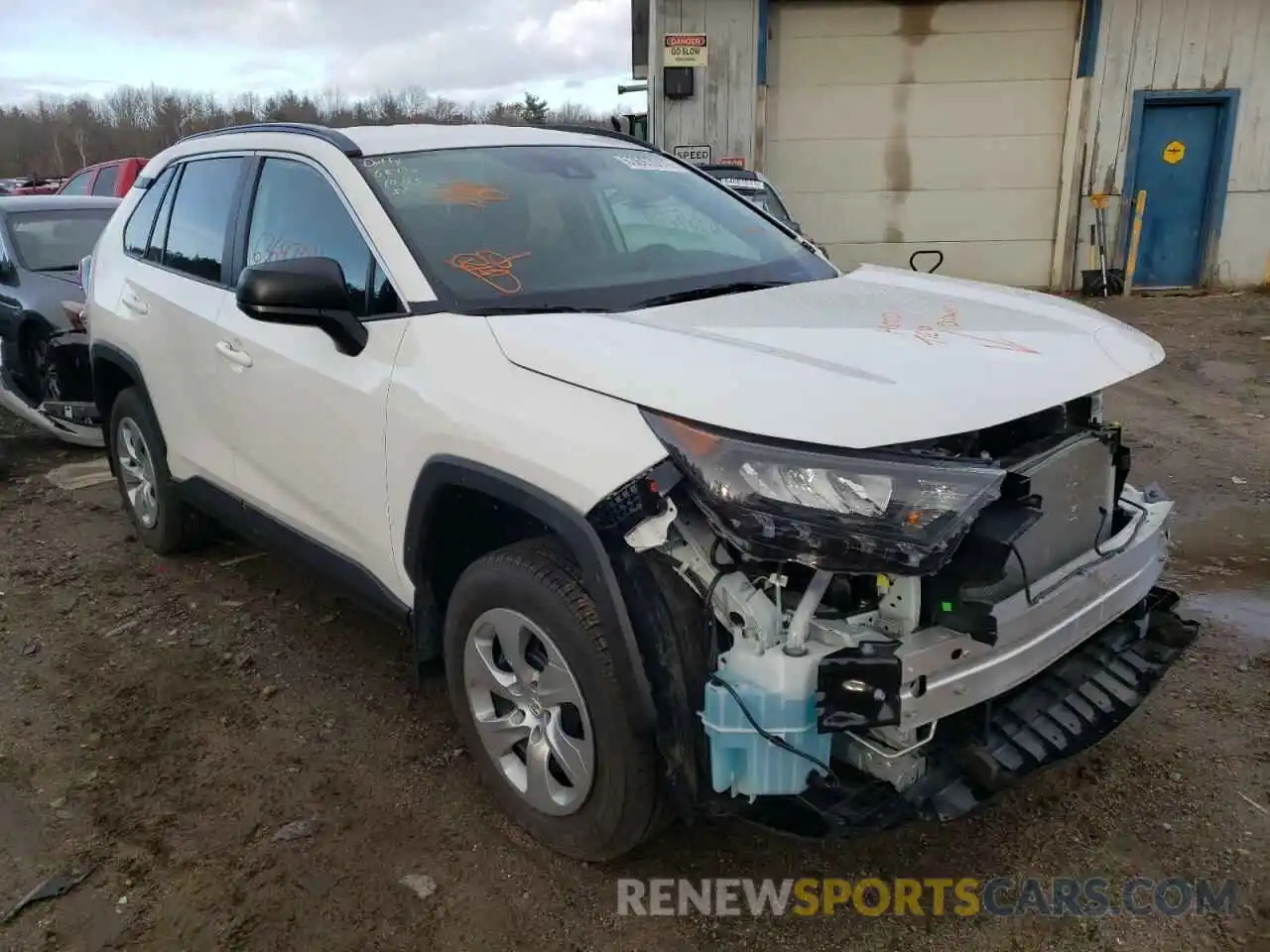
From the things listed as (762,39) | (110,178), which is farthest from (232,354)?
(110,178)

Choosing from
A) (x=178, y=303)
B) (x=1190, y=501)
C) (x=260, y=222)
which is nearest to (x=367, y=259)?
(x=260, y=222)

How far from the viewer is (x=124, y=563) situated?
191 inches

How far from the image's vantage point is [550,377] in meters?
2.36

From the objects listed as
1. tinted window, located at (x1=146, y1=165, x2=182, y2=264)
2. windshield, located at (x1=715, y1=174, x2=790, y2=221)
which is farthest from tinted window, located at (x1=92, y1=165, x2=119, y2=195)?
tinted window, located at (x1=146, y1=165, x2=182, y2=264)

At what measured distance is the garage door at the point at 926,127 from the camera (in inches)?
497

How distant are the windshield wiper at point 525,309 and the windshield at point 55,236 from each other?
6032 millimetres

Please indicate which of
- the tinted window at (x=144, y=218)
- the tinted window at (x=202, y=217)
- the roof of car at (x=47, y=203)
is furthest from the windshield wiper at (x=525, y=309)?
the roof of car at (x=47, y=203)

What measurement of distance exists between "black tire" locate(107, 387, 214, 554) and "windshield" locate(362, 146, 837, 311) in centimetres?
195

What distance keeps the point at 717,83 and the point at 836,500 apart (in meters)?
11.9

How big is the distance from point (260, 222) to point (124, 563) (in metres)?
2.17

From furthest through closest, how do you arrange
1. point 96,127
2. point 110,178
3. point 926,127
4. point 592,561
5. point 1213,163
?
point 96,127 → point 110,178 → point 926,127 → point 1213,163 → point 592,561

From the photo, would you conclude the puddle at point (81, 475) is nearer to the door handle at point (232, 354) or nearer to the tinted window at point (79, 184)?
the door handle at point (232, 354)

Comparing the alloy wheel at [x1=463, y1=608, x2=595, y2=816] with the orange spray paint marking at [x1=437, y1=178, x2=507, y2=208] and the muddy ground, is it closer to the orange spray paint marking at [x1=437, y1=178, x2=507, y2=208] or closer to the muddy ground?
the muddy ground

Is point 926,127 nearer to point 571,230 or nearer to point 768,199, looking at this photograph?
point 768,199
